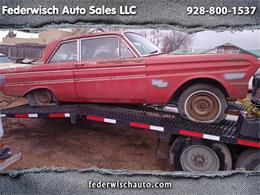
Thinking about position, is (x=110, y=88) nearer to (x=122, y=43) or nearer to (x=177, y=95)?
(x=122, y=43)

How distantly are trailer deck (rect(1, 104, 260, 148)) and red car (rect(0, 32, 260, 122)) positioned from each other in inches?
6.0

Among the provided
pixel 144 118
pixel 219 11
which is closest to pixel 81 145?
pixel 144 118

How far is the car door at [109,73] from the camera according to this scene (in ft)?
9.82

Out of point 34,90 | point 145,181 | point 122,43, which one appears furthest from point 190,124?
point 34,90

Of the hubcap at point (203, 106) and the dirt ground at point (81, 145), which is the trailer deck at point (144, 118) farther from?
the dirt ground at point (81, 145)

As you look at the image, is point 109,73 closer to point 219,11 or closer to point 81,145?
point 81,145

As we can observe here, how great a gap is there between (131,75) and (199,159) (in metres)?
1.40

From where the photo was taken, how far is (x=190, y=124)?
2.88 m

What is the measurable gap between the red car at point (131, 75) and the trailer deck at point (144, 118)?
15 centimetres

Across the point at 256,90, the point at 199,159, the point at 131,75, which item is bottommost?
the point at 199,159

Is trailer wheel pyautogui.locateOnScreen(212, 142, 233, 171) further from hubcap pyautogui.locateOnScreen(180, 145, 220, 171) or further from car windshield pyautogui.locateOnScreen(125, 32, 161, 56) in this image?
car windshield pyautogui.locateOnScreen(125, 32, 161, 56)

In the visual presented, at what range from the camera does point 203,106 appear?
2.93m

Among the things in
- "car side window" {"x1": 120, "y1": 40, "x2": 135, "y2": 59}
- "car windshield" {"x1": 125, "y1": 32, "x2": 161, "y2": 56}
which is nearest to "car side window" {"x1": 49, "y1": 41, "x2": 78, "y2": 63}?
"car side window" {"x1": 120, "y1": 40, "x2": 135, "y2": 59}

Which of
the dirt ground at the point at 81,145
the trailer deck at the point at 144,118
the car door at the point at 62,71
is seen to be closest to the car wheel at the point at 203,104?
the trailer deck at the point at 144,118
